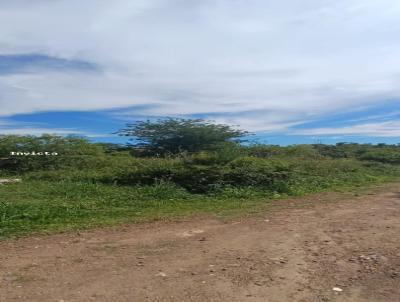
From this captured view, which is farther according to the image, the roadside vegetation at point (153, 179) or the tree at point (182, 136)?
the tree at point (182, 136)

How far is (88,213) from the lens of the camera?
10016 millimetres

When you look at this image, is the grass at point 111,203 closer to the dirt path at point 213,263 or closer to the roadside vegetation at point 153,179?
the roadside vegetation at point 153,179

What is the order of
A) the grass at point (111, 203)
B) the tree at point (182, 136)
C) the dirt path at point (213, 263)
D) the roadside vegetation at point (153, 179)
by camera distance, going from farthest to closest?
the tree at point (182, 136)
the roadside vegetation at point (153, 179)
the grass at point (111, 203)
the dirt path at point (213, 263)

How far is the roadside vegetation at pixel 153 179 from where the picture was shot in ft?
33.0

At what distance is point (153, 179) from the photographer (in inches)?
619

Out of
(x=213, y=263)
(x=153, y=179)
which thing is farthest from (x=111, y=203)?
(x=213, y=263)

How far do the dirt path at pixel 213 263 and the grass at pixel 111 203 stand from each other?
3.32ft

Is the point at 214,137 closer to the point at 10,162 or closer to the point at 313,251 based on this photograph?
the point at 10,162

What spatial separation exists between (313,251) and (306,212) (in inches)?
141

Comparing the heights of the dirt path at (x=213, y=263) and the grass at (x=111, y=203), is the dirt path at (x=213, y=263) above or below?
above

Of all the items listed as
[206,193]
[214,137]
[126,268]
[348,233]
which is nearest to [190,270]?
[126,268]

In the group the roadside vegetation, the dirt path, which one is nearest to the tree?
the roadside vegetation

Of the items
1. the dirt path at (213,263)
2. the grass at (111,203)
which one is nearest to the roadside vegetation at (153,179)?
the grass at (111,203)

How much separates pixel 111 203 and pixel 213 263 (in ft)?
19.8
